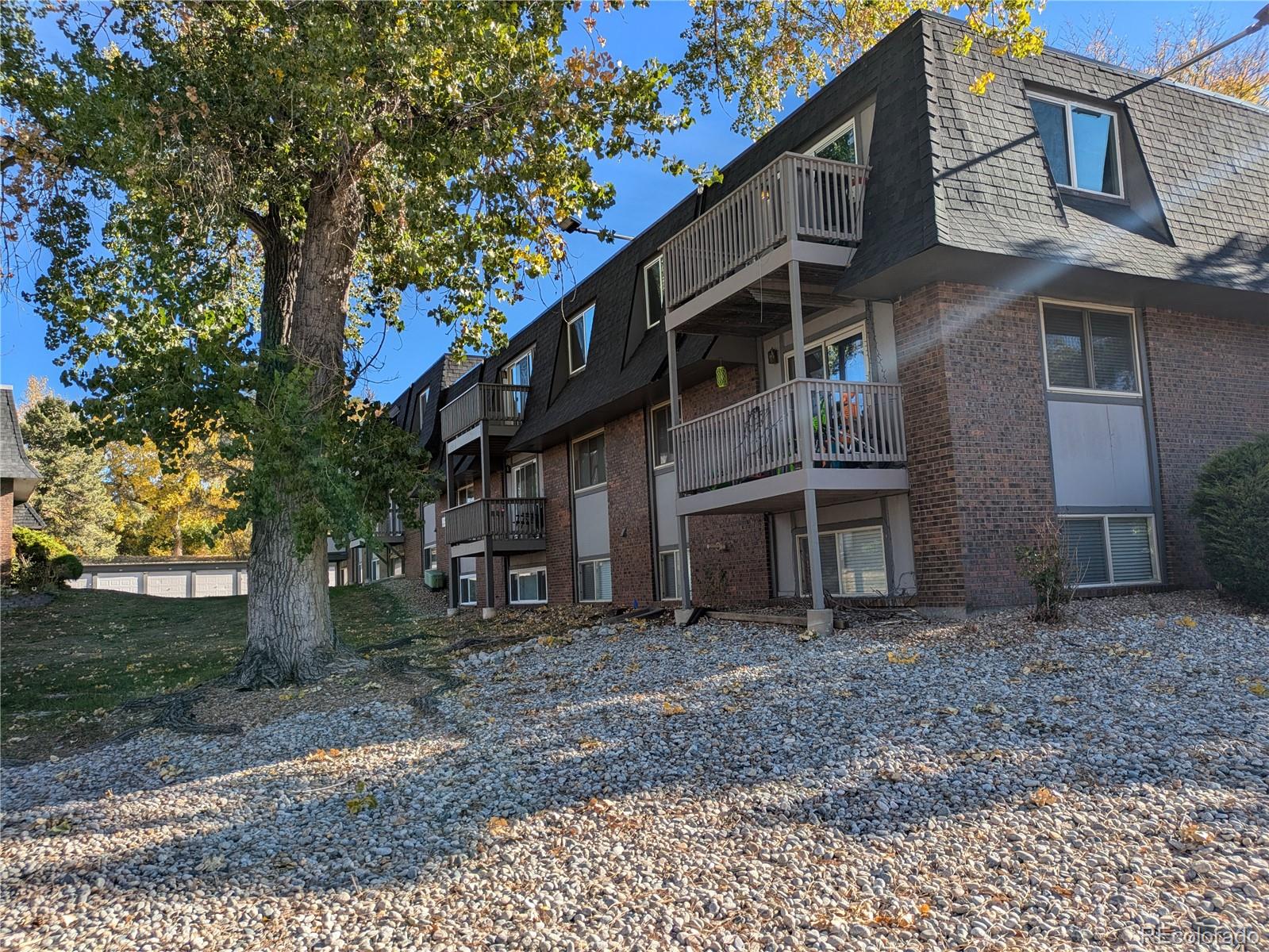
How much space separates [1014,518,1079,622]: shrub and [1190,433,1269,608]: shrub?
168 cm

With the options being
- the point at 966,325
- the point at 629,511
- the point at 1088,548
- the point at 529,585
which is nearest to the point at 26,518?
the point at 529,585

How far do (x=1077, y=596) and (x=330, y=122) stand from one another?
986 cm

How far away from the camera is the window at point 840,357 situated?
37.8ft

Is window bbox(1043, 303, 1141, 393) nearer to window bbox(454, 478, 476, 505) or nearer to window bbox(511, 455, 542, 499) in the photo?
window bbox(511, 455, 542, 499)

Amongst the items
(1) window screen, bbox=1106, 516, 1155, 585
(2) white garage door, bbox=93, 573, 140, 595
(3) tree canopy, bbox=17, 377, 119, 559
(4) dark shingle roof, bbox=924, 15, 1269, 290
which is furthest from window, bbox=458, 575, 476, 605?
(3) tree canopy, bbox=17, 377, 119, 559

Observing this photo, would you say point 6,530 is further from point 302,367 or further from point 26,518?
point 302,367

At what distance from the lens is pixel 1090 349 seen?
37.2ft

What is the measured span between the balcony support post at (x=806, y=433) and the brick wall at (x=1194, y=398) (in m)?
4.88

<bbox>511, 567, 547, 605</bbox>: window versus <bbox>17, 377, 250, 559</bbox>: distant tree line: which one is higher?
<bbox>17, 377, 250, 559</bbox>: distant tree line

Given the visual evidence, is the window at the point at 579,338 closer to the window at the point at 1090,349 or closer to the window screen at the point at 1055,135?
the window screen at the point at 1055,135

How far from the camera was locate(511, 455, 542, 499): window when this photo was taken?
22062 millimetres

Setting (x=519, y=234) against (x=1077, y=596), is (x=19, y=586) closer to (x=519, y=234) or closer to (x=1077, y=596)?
(x=519, y=234)

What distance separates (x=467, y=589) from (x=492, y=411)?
7.99 metres

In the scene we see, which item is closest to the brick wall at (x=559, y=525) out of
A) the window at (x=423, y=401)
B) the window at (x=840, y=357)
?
the window at (x=840, y=357)
